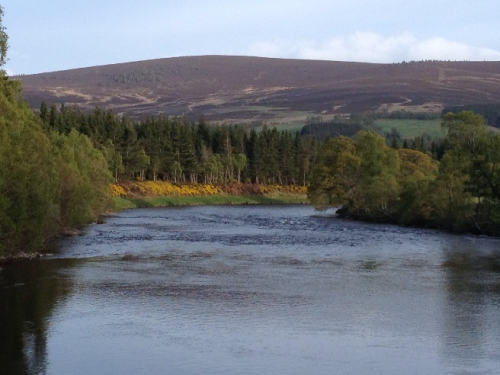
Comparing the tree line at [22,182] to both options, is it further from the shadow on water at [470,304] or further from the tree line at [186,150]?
the tree line at [186,150]

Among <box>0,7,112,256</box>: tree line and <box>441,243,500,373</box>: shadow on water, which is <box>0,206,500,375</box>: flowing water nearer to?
<box>441,243,500,373</box>: shadow on water

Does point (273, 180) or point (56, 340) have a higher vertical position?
point (56, 340)

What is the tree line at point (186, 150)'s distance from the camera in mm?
134500

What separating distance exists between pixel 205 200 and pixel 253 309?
101136mm

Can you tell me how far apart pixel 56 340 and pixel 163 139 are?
120m

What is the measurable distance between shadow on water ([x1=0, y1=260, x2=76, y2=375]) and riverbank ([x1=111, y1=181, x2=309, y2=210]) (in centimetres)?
6365

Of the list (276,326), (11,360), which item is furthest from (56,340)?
(276,326)

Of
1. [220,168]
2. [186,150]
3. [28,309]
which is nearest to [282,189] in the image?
[220,168]

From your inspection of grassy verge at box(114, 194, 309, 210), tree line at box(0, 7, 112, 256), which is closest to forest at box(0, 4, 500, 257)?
tree line at box(0, 7, 112, 256)

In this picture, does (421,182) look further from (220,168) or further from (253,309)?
(220,168)

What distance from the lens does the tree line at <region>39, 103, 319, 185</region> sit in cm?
13450

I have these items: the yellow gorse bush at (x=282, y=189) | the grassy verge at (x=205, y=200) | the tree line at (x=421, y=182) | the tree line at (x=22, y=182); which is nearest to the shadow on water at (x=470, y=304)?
the tree line at (x=421, y=182)

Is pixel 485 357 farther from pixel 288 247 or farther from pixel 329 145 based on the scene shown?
pixel 329 145

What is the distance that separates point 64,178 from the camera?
209 feet
